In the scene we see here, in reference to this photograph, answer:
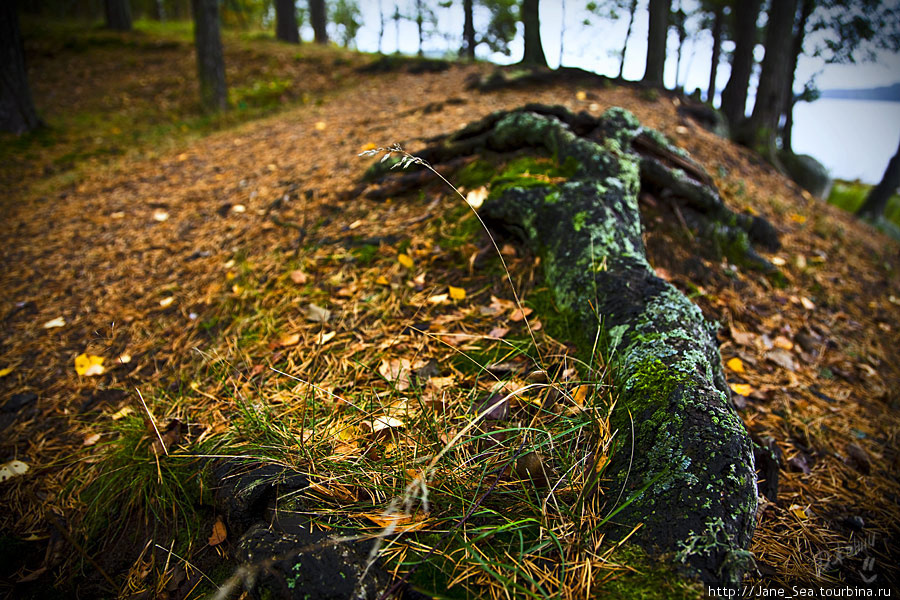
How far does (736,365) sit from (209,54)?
867cm

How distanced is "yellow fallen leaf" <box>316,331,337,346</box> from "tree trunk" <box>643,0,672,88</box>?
8.65m

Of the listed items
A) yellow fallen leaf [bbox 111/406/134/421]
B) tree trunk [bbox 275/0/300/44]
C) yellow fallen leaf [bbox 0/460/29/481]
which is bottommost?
yellow fallen leaf [bbox 0/460/29/481]

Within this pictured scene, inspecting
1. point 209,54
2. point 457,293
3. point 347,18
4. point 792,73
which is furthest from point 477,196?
point 347,18

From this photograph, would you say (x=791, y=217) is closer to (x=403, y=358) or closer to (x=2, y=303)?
(x=403, y=358)

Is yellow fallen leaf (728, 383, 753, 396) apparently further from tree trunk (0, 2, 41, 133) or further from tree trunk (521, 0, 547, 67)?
tree trunk (0, 2, 41, 133)

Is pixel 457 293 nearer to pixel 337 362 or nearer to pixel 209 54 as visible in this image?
pixel 337 362

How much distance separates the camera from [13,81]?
5.93 meters

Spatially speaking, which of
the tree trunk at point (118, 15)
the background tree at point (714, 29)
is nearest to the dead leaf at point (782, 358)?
the background tree at point (714, 29)

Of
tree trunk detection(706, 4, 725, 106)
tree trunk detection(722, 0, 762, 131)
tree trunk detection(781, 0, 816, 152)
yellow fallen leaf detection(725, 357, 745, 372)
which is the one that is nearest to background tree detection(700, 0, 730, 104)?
tree trunk detection(706, 4, 725, 106)

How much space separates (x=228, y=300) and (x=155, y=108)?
797cm

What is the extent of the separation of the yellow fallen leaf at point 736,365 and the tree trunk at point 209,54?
833 centimetres

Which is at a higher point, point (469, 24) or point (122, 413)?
point (469, 24)

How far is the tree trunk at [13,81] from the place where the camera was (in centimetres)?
564

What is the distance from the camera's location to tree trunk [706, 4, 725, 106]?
14734 mm
